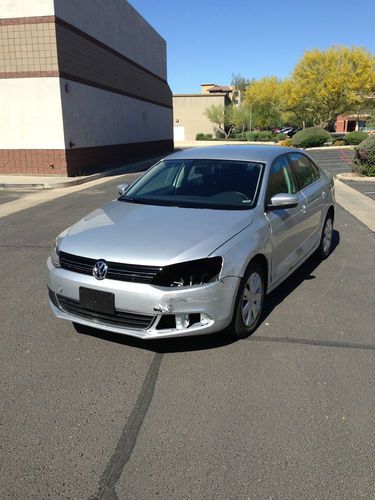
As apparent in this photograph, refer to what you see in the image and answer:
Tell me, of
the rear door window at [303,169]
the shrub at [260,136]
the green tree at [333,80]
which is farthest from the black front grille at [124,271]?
the shrub at [260,136]

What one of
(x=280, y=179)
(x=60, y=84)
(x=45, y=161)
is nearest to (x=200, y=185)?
(x=280, y=179)

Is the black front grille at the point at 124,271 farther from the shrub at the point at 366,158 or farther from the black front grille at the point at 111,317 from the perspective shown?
the shrub at the point at 366,158

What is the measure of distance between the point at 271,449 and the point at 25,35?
56.6 ft

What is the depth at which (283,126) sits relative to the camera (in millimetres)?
76188

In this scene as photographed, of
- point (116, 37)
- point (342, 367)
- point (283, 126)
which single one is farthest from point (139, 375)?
point (283, 126)

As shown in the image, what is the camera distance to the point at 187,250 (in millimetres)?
3402

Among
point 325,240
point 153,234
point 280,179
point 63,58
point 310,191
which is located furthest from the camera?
point 63,58

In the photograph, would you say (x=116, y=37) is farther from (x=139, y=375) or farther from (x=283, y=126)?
(x=283, y=126)

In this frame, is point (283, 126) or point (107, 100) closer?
point (107, 100)

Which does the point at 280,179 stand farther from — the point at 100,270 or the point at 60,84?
the point at 60,84

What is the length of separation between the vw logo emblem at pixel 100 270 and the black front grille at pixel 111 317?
285 millimetres

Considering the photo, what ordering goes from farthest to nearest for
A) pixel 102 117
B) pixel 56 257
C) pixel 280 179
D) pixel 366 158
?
pixel 102 117, pixel 366 158, pixel 280 179, pixel 56 257

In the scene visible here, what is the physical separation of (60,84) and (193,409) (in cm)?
1580

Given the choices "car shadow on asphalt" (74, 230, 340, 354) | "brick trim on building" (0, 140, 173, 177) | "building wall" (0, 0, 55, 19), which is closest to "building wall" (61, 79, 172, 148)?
"brick trim on building" (0, 140, 173, 177)
